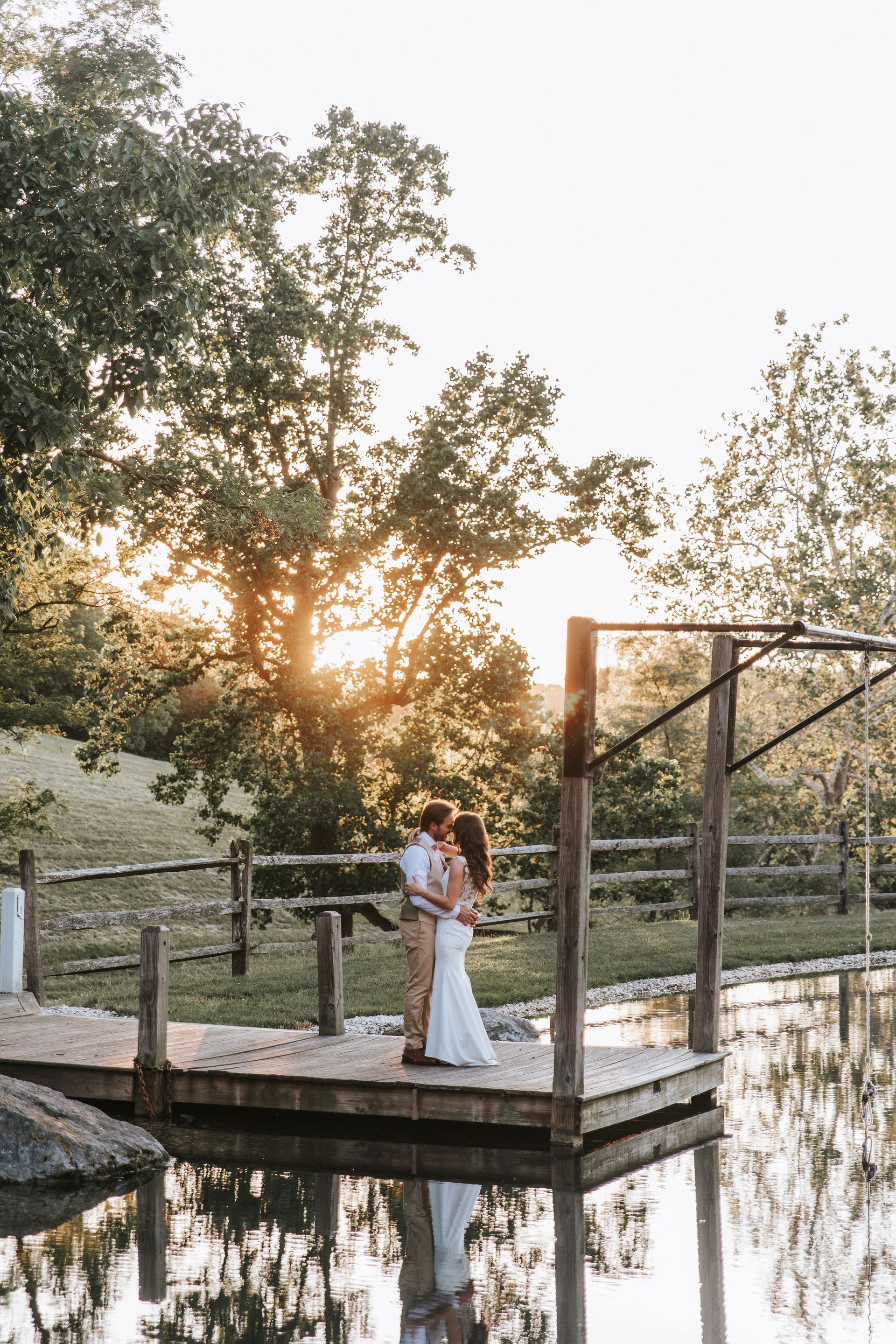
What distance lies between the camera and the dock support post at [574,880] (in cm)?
816

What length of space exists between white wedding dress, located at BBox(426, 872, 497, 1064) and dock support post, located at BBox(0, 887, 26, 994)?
191 inches

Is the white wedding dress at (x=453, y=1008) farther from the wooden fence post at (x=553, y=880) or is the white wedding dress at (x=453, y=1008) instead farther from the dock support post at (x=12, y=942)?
the wooden fence post at (x=553, y=880)

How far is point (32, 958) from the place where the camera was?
13023 mm

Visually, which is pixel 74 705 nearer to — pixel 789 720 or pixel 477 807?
pixel 477 807

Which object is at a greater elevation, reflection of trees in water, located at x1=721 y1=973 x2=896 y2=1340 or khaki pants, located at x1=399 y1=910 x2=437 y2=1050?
khaki pants, located at x1=399 y1=910 x2=437 y2=1050

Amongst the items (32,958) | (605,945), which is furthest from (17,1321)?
(605,945)

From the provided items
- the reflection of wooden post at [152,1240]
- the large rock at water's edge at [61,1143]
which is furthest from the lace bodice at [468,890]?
the reflection of wooden post at [152,1240]

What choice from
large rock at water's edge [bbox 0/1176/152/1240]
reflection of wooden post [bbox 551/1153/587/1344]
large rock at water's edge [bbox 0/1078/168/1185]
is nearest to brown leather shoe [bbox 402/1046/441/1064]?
reflection of wooden post [bbox 551/1153/587/1344]

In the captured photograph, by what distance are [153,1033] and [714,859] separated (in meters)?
3.97

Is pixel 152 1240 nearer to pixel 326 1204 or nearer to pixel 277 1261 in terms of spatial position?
pixel 277 1261

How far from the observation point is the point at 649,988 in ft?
51.4

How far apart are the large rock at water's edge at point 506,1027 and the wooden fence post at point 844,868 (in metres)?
13.5

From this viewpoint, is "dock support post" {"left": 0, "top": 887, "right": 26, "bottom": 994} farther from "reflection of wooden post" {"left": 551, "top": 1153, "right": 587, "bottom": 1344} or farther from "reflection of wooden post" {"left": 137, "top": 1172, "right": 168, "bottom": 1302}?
"reflection of wooden post" {"left": 551, "top": 1153, "right": 587, "bottom": 1344}

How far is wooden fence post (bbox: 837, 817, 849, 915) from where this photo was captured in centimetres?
2397
